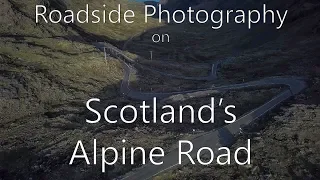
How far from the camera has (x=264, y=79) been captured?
62.1 m

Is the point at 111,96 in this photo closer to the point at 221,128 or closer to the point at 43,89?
the point at 43,89

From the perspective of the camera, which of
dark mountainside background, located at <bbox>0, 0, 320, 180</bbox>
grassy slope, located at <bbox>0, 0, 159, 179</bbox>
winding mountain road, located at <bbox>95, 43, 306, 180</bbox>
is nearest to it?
winding mountain road, located at <bbox>95, 43, 306, 180</bbox>

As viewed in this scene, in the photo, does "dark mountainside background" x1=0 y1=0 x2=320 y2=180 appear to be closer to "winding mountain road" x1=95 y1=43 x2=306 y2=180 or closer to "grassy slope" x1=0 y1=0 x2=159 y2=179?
"grassy slope" x1=0 y1=0 x2=159 y2=179

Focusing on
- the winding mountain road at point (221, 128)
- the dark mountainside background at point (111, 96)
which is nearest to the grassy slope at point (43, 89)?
the dark mountainside background at point (111, 96)

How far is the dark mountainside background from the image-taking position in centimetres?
3553

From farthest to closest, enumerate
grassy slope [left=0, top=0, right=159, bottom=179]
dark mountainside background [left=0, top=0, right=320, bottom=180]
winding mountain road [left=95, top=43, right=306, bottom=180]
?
grassy slope [left=0, top=0, right=159, bottom=179] → dark mountainside background [left=0, top=0, right=320, bottom=180] → winding mountain road [left=95, top=43, right=306, bottom=180]

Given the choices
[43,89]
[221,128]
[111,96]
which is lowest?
[221,128]

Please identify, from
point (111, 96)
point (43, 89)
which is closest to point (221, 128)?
point (111, 96)

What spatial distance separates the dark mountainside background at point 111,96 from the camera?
117 ft

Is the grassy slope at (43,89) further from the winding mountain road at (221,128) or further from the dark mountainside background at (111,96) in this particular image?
the winding mountain road at (221,128)

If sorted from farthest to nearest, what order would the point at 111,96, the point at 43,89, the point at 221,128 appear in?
the point at 111,96 → the point at 43,89 → the point at 221,128

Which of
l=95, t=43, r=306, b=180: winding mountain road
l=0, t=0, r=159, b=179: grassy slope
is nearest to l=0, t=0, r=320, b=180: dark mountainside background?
l=0, t=0, r=159, b=179: grassy slope

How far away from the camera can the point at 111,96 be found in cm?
6119

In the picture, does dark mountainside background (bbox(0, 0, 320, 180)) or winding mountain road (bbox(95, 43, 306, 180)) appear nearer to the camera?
winding mountain road (bbox(95, 43, 306, 180))
